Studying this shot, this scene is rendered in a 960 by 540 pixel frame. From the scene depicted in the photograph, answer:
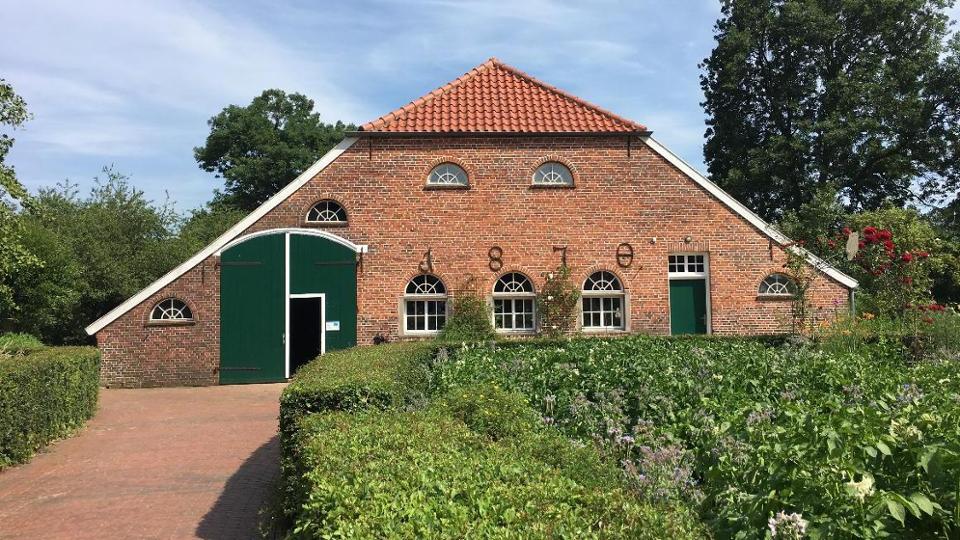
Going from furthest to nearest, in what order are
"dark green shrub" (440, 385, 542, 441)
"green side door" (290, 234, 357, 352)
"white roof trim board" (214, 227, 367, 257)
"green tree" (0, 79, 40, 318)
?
"green side door" (290, 234, 357, 352)
"white roof trim board" (214, 227, 367, 257)
"green tree" (0, 79, 40, 318)
"dark green shrub" (440, 385, 542, 441)

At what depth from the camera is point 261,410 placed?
12.4m

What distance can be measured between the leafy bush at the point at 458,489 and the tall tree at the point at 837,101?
27084 mm

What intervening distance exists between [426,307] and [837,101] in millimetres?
21611

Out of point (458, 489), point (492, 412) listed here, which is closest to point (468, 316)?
point (492, 412)

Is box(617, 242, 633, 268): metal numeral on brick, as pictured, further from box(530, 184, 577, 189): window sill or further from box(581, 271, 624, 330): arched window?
box(530, 184, 577, 189): window sill

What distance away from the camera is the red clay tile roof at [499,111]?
16609 millimetres

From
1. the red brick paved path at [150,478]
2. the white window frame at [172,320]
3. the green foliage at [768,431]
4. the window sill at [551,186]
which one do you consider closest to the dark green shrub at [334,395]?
the green foliage at [768,431]

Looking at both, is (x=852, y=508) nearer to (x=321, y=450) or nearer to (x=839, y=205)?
(x=321, y=450)

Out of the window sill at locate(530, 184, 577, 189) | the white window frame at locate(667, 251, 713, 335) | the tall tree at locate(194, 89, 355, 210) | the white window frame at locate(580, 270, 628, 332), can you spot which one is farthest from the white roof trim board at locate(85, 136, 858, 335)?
the tall tree at locate(194, 89, 355, 210)

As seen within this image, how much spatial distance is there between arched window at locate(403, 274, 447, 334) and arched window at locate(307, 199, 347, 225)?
2.20 metres

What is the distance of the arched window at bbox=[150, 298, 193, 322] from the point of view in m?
15.7

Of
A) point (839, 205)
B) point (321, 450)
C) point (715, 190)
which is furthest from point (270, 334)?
point (839, 205)

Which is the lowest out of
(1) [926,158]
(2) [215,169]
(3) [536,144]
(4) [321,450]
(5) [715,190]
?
(4) [321,450]

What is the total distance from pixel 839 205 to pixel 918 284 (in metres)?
17.0
